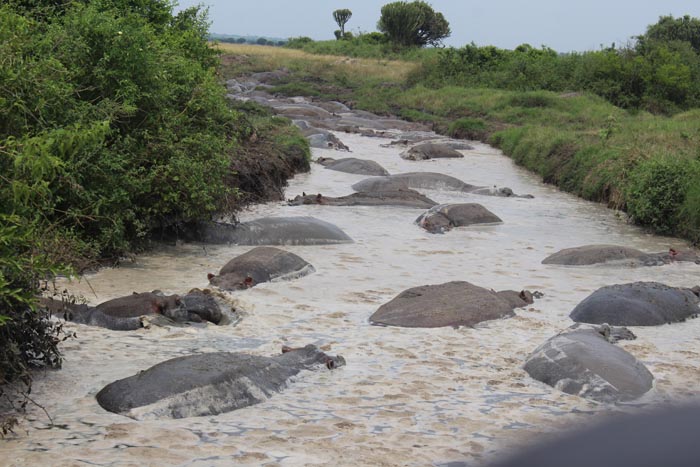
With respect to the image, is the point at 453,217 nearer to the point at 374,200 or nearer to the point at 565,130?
the point at 374,200

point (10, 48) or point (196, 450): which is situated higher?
point (10, 48)

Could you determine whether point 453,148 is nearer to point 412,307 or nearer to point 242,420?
point 412,307

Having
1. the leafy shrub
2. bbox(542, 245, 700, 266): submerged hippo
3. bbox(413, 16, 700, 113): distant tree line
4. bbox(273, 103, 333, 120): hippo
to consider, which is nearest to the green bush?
bbox(542, 245, 700, 266): submerged hippo

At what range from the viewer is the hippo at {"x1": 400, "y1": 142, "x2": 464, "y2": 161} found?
23594mm

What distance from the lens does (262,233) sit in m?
12.5

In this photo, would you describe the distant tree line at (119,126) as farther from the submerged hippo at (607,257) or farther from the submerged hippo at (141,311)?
the submerged hippo at (607,257)

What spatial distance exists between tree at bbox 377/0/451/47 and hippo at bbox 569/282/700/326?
53.1m

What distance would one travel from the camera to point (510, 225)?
1491 cm

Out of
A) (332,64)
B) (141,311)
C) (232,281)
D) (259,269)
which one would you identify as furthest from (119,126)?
(332,64)

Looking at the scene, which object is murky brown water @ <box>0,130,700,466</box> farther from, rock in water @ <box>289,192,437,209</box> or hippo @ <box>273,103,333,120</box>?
hippo @ <box>273,103,333,120</box>

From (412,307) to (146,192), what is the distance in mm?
3875

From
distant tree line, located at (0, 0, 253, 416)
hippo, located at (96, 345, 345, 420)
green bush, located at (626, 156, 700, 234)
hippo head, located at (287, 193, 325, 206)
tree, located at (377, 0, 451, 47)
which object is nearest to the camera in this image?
hippo, located at (96, 345, 345, 420)

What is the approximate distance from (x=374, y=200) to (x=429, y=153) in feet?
26.8

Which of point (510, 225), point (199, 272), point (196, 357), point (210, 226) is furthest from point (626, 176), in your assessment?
point (196, 357)
